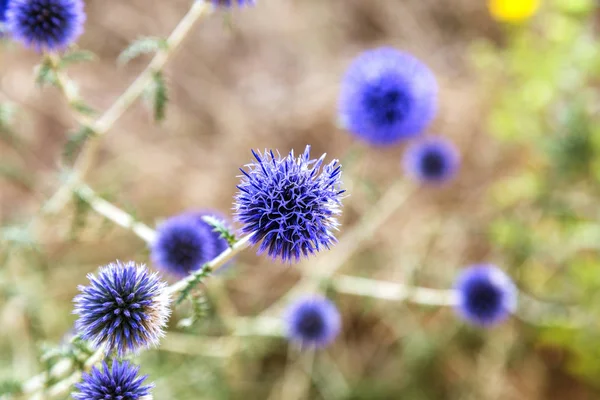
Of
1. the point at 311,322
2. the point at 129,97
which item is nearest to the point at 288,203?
the point at 129,97

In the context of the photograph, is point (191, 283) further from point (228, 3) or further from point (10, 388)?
point (228, 3)

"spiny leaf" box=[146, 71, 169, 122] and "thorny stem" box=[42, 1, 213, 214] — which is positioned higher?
"thorny stem" box=[42, 1, 213, 214]

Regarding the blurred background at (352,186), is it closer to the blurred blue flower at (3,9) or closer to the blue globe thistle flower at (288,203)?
the blurred blue flower at (3,9)

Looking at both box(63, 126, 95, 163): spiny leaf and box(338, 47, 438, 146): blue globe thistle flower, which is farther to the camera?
box(338, 47, 438, 146): blue globe thistle flower

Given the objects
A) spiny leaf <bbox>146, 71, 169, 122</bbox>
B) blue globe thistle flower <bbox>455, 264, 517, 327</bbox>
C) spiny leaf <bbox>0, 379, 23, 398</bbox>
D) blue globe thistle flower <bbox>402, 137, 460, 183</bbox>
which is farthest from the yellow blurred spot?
spiny leaf <bbox>0, 379, 23, 398</bbox>

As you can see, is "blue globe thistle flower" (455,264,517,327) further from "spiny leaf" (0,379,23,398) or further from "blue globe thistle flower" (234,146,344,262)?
"spiny leaf" (0,379,23,398)

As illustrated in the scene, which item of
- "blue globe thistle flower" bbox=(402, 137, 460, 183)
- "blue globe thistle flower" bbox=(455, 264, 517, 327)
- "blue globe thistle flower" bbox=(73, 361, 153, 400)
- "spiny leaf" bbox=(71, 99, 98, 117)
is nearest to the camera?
"blue globe thistle flower" bbox=(73, 361, 153, 400)
